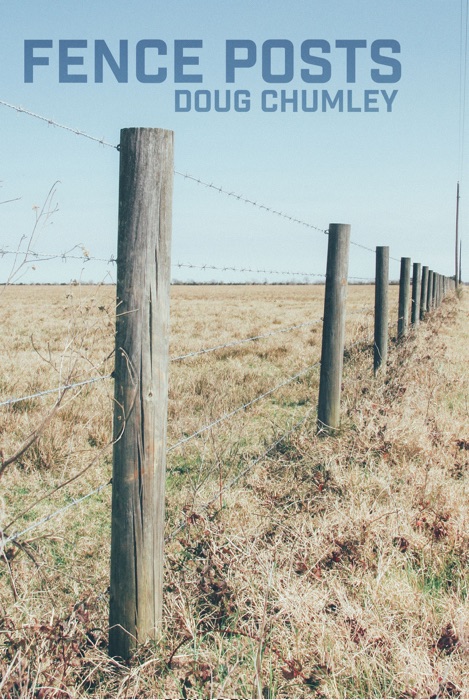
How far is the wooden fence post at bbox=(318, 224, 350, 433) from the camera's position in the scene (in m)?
4.68

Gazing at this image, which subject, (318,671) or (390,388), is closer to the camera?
(318,671)

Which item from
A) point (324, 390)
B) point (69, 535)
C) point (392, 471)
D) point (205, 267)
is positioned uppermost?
point (205, 267)

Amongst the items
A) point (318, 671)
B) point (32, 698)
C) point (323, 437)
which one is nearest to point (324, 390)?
point (323, 437)

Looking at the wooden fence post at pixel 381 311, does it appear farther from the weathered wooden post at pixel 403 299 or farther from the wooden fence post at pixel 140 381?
the wooden fence post at pixel 140 381

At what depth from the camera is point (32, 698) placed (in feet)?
5.95

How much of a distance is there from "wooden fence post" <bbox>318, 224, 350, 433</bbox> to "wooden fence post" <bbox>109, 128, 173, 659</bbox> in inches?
106

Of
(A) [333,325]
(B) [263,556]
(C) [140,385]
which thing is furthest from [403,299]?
(C) [140,385]

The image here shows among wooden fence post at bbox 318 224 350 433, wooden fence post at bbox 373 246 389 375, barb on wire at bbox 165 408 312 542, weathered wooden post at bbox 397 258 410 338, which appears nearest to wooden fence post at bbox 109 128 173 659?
barb on wire at bbox 165 408 312 542

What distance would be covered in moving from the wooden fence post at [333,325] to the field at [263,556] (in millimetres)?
179

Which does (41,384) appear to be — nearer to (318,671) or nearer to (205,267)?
(205,267)

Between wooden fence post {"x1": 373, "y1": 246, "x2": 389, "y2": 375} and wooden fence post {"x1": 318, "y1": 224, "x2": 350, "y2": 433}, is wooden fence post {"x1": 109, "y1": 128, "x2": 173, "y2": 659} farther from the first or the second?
wooden fence post {"x1": 373, "y1": 246, "x2": 389, "y2": 375}

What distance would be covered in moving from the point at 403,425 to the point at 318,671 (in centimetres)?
262

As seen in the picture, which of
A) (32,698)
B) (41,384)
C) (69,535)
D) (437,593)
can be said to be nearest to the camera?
(32,698)

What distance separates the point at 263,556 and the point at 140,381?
3.56 ft
